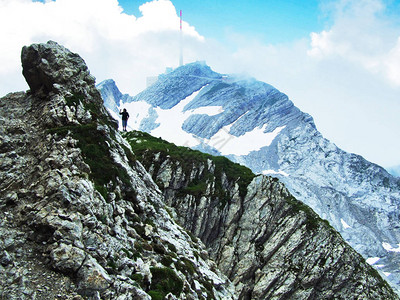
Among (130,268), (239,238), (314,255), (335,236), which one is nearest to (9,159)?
(130,268)

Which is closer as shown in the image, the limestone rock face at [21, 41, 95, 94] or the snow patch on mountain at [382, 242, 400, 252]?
the limestone rock face at [21, 41, 95, 94]

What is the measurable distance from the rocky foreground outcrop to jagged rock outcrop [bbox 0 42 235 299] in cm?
6

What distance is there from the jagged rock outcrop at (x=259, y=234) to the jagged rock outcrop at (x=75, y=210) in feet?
75.2

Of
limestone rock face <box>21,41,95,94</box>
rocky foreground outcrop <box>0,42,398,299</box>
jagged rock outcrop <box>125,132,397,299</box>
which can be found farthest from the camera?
jagged rock outcrop <box>125,132,397,299</box>

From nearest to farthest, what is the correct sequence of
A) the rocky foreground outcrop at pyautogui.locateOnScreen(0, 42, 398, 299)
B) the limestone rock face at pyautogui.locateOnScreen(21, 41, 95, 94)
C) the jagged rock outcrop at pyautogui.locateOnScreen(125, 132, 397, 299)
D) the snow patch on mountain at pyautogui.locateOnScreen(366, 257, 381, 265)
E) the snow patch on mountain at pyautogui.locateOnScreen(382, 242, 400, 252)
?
the rocky foreground outcrop at pyautogui.locateOnScreen(0, 42, 398, 299) < the limestone rock face at pyautogui.locateOnScreen(21, 41, 95, 94) < the jagged rock outcrop at pyautogui.locateOnScreen(125, 132, 397, 299) < the snow patch on mountain at pyautogui.locateOnScreen(366, 257, 381, 265) < the snow patch on mountain at pyautogui.locateOnScreen(382, 242, 400, 252)

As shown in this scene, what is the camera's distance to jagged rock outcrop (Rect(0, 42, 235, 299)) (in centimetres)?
1570

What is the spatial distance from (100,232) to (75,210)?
183 cm

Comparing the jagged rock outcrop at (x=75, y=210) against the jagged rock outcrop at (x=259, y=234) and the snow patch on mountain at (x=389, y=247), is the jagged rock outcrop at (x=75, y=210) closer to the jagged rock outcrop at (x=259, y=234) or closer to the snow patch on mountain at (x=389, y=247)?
the jagged rock outcrop at (x=259, y=234)

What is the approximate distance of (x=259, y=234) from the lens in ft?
195

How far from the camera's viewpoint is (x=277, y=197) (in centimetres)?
6350

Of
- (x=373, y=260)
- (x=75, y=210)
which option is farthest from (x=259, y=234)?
(x=373, y=260)

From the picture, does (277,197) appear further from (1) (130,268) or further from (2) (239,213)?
(1) (130,268)

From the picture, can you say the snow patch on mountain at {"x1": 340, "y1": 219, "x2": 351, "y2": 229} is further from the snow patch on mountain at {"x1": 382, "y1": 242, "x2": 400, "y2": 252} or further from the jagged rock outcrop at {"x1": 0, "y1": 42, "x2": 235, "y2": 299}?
the jagged rock outcrop at {"x1": 0, "y1": 42, "x2": 235, "y2": 299}

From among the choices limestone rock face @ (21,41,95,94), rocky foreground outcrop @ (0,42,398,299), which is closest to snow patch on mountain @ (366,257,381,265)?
rocky foreground outcrop @ (0,42,398,299)
